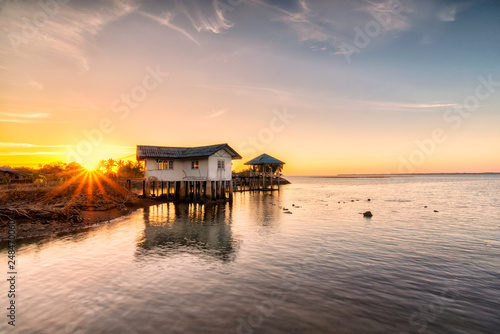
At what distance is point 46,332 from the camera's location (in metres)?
6.59

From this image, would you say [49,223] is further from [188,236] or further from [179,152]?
[179,152]

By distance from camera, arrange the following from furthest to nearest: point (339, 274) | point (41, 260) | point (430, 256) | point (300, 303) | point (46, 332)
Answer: point (430, 256)
point (41, 260)
point (339, 274)
point (300, 303)
point (46, 332)

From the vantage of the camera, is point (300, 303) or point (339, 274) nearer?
point (300, 303)

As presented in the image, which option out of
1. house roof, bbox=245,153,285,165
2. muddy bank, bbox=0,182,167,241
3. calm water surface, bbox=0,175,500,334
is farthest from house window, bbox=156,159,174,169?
house roof, bbox=245,153,285,165

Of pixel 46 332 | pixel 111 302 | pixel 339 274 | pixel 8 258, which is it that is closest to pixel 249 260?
pixel 339 274

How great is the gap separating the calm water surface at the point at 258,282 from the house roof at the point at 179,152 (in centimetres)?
1664

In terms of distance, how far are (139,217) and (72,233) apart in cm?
695

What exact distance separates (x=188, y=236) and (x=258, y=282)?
8.36 m

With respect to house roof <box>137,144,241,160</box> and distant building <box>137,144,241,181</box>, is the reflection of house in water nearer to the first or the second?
distant building <box>137,144,241,181</box>

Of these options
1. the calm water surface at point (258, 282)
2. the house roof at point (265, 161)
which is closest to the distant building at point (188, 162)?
the calm water surface at point (258, 282)

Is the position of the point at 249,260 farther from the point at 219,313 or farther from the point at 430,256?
the point at 430,256

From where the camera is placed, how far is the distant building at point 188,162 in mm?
33875

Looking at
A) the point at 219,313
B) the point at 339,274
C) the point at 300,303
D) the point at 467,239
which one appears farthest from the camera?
the point at 467,239

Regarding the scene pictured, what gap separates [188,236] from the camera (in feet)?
55.4
